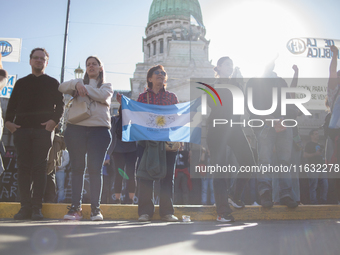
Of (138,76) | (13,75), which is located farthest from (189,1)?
(13,75)

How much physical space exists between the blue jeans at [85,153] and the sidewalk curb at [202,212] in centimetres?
33

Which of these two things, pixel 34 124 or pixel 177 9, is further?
pixel 177 9

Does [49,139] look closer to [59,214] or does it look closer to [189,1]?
[59,214]

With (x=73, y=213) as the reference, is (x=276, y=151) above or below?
above

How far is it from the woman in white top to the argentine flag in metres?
0.45

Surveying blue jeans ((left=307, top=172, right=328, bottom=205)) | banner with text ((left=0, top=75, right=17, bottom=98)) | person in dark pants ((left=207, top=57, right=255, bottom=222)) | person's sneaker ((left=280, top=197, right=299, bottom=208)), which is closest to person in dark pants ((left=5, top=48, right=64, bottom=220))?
person in dark pants ((left=207, top=57, right=255, bottom=222))

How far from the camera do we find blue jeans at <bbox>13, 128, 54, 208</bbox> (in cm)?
328

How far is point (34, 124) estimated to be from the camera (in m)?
3.35

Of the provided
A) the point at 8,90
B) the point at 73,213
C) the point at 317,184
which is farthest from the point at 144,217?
the point at 8,90

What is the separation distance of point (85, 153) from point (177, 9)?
5996 centimetres

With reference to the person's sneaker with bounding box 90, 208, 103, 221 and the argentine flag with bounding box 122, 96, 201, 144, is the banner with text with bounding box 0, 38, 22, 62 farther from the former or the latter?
the person's sneaker with bounding box 90, 208, 103, 221

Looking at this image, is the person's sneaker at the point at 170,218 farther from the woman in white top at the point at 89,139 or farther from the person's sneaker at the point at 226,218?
the woman in white top at the point at 89,139

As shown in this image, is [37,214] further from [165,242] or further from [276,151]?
[276,151]

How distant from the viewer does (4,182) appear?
292 inches
